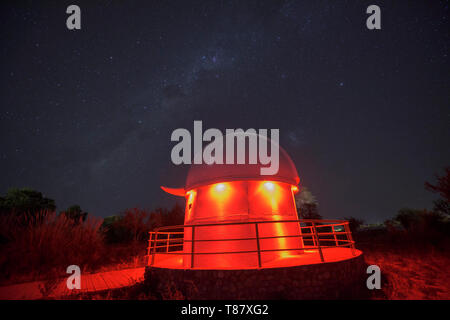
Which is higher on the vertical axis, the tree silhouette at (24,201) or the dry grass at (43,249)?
the tree silhouette at (24,201)

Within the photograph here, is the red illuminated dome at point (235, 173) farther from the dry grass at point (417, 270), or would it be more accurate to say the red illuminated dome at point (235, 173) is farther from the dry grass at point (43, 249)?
the dry grass at point (43, 249)

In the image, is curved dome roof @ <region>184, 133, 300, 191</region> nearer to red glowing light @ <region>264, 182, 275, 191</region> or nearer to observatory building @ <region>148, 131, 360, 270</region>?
observatory building @ <region>148, 131, 360, 270</region>

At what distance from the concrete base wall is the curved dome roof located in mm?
3253

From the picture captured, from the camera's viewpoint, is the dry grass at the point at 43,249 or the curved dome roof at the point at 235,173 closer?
the dry grass at the point at 43,249

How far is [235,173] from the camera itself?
7.50 m

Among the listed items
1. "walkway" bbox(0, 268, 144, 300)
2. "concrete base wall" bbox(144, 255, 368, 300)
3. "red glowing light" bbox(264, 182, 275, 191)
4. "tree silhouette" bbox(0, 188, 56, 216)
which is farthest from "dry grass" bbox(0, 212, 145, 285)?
"tree silhouette" bbox(0, 188, 56, 216)

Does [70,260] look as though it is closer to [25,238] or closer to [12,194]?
[25,238]

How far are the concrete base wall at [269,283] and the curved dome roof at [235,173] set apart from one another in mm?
3253

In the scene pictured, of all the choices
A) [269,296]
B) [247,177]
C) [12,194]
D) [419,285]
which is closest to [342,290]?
[269,296]

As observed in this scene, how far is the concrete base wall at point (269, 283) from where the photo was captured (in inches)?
192

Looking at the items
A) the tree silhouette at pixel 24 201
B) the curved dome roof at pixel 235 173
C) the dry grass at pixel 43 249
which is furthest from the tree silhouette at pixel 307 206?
the tree silhouette at pixel 24 201

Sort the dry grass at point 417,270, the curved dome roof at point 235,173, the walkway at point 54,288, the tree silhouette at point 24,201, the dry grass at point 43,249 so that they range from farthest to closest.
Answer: the tree silhouette at point 24,201
the curved dome roof at point 235,173
the dry grass at point 43,249
the dry grass at point 417,270
the walkway at point 54,288

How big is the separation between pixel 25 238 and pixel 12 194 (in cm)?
1957

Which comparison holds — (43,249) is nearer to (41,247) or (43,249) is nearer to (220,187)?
(41,247)
